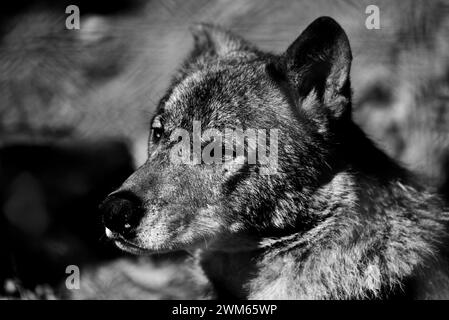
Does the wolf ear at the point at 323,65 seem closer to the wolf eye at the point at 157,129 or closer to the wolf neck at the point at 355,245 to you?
the wolf neck at the point at 355,245

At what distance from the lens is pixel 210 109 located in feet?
9.25

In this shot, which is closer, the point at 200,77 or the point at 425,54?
the point at 200,77

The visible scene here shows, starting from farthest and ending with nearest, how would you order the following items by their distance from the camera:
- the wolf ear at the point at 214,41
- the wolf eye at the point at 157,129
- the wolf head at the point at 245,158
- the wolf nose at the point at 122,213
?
the wolf ear at the point at 214,41
the wolf eye at the point at 157,129
the wolf head at the point at 245,158
the wolf nose at the point at 122,213

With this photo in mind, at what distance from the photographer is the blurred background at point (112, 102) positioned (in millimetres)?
3709

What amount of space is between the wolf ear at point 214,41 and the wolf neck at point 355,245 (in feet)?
4.06

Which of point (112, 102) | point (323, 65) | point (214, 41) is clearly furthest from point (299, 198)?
point (112, 102)

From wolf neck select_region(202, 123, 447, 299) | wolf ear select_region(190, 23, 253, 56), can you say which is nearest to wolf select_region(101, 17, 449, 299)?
wolf neck select_region(202, 123, 447, 299)

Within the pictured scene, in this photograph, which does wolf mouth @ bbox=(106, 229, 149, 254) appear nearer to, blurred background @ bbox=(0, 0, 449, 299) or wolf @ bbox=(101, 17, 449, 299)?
wolf @ bbox=(101, 17, 449, 299)

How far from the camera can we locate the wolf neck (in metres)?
2.71

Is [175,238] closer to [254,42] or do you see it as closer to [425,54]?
[254,42]

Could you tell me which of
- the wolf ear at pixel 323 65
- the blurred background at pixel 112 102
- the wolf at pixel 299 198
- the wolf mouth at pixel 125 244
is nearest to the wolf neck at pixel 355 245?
the wolf at pixel 299 198

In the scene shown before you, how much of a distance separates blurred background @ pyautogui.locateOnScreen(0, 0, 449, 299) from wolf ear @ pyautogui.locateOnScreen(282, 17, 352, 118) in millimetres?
904
